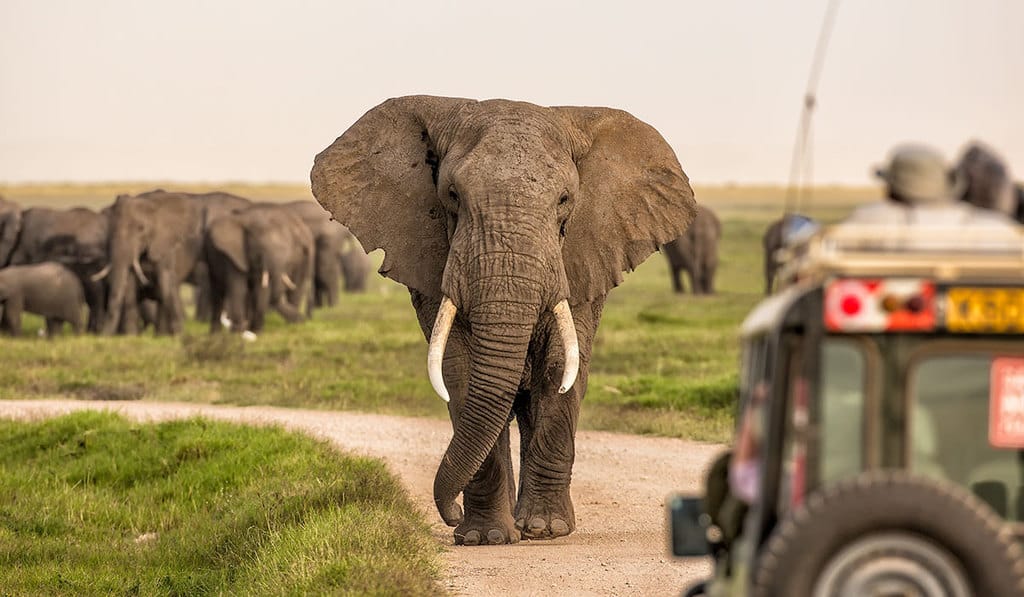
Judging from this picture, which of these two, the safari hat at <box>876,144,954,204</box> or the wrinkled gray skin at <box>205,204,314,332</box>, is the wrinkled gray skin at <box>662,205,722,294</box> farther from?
the safari hat at <box>876,144,954,204</box>

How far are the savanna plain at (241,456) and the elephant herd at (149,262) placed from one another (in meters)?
2.26

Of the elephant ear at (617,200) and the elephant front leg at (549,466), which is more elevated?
the elephant ear at (617,200)

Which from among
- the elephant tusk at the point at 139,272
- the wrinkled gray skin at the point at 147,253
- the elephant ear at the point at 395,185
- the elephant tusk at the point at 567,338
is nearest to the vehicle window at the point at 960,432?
the elephant tusk at the point at 567,338

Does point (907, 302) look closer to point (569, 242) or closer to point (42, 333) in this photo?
point (569, 242)

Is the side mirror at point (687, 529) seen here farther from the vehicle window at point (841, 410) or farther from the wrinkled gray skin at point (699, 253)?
the wrinkled gray skin at point (699, 253)

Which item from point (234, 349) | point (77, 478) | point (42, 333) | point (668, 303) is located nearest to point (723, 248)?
point (668, 303)

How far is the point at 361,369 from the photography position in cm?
2264

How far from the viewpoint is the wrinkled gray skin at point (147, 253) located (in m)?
31.9

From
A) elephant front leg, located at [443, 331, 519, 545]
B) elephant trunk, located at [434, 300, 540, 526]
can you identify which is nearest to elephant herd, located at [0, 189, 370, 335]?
elephant front leg, located at [443, 331, 519, 545]

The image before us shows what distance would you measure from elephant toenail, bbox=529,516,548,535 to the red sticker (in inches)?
254

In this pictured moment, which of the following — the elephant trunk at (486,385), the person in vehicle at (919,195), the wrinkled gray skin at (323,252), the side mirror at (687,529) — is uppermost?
the person in vehicle at (919,195)

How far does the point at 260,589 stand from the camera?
8.70m

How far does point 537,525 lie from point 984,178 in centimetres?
610

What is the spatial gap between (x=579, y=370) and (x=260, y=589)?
2964 millimetres
